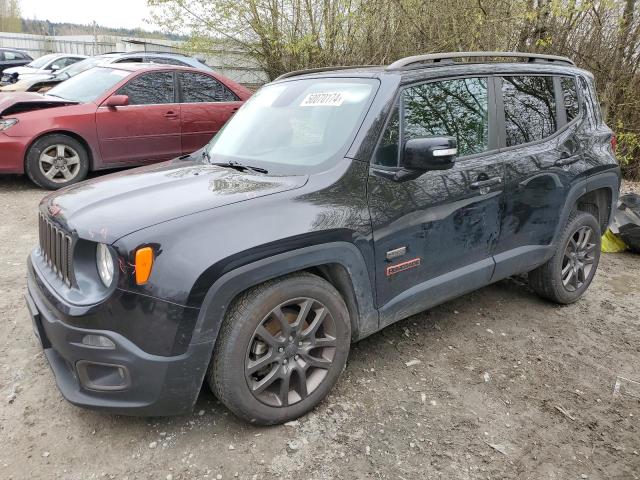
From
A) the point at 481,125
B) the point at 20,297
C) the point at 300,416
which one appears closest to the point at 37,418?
the point at 300,416

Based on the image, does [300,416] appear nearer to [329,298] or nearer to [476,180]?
[329,298]

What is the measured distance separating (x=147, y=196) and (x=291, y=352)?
1036 millimetres

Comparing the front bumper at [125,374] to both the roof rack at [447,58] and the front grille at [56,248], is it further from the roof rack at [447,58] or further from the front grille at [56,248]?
the roof rack at [447,58]

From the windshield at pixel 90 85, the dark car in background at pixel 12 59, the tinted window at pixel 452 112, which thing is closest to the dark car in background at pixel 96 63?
the windshield at pixel 90 85

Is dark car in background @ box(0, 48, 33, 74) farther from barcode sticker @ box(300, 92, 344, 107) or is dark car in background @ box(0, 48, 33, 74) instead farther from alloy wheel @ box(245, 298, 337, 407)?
alloy wheel @ box(245, 298, 337, 407)

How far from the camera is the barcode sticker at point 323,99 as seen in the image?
3109mm

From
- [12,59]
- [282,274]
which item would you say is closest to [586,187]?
[282,274]

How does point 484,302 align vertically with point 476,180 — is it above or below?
below

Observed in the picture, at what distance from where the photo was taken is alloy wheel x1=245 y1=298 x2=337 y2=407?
2.49 metres

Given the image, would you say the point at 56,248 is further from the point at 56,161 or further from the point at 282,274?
the point at 56,161

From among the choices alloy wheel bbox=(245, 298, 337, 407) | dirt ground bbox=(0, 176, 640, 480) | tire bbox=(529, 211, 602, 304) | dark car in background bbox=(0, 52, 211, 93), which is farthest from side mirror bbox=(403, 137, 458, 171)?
dark car in background bbox=(0, 52, 211, 93)

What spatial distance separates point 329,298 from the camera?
8.59 ft

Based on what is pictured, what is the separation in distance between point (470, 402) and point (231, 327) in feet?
4.69

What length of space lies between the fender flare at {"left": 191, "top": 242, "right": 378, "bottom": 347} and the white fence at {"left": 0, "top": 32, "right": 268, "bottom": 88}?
991 centimetres
